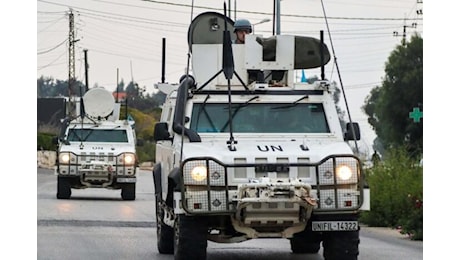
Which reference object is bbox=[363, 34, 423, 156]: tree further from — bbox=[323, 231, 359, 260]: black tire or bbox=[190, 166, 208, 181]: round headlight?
bbox=[190, 166, 208, 181]: round headlight

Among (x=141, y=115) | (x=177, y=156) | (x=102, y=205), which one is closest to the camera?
(x=177, y=156)

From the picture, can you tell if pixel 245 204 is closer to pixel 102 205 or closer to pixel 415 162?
pixel 415 162

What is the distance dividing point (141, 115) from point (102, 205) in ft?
117

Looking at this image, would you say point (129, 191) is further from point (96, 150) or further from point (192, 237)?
point (192, 237)

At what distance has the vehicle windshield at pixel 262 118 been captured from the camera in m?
12.7

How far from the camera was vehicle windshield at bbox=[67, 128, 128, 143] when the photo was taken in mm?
27406

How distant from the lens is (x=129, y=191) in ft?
92.5

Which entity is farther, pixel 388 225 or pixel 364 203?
pixel 388 225

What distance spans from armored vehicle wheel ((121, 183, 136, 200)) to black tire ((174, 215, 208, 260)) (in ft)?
54.3

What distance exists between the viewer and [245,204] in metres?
11.0

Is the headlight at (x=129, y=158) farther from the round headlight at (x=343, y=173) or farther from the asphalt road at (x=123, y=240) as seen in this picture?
the round headlight at (x=343, y=173)
